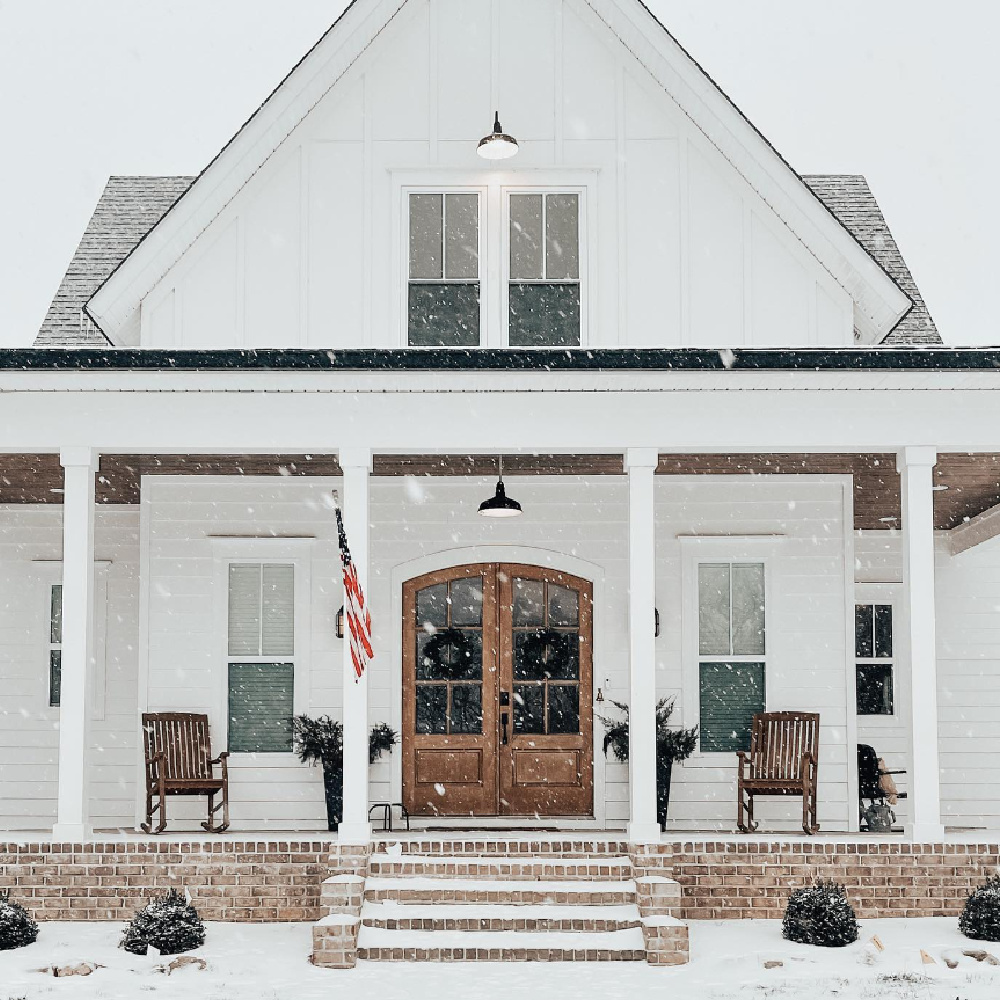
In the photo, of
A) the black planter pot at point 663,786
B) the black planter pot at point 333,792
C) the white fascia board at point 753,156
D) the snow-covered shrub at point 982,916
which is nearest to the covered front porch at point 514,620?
the black planter pot at point 333,792

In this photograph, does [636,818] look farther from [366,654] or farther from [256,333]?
[256,333]

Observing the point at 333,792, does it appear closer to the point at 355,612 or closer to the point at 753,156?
the point at 355,612

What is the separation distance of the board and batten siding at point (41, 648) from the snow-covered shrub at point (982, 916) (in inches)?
298

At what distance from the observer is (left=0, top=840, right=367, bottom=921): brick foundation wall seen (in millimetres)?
9570

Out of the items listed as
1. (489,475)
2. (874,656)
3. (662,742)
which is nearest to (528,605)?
(489,475)

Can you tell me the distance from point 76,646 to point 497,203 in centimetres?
516

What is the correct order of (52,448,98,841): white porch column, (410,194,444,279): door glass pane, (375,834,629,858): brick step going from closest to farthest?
(52,448,98,841): white porch column → (375,834,629,858): brick step → (410,194,444,279): door glass pane

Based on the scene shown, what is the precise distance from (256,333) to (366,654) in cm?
349

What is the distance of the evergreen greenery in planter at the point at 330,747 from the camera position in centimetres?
1155

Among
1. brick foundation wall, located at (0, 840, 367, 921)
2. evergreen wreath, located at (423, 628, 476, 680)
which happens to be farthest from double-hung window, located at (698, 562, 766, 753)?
brick foundation wall, located at (0, 840, 367, 921)

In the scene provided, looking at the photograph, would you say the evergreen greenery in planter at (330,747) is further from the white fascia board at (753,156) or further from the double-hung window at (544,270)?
the white fascia board at (753,156)

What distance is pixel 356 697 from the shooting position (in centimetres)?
978

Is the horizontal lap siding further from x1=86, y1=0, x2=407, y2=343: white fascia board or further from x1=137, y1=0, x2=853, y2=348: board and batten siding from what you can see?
x1=86, y1=0, x2=407, y2=343: white fascia board

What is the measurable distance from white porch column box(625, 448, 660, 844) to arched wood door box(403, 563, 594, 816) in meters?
2.47
